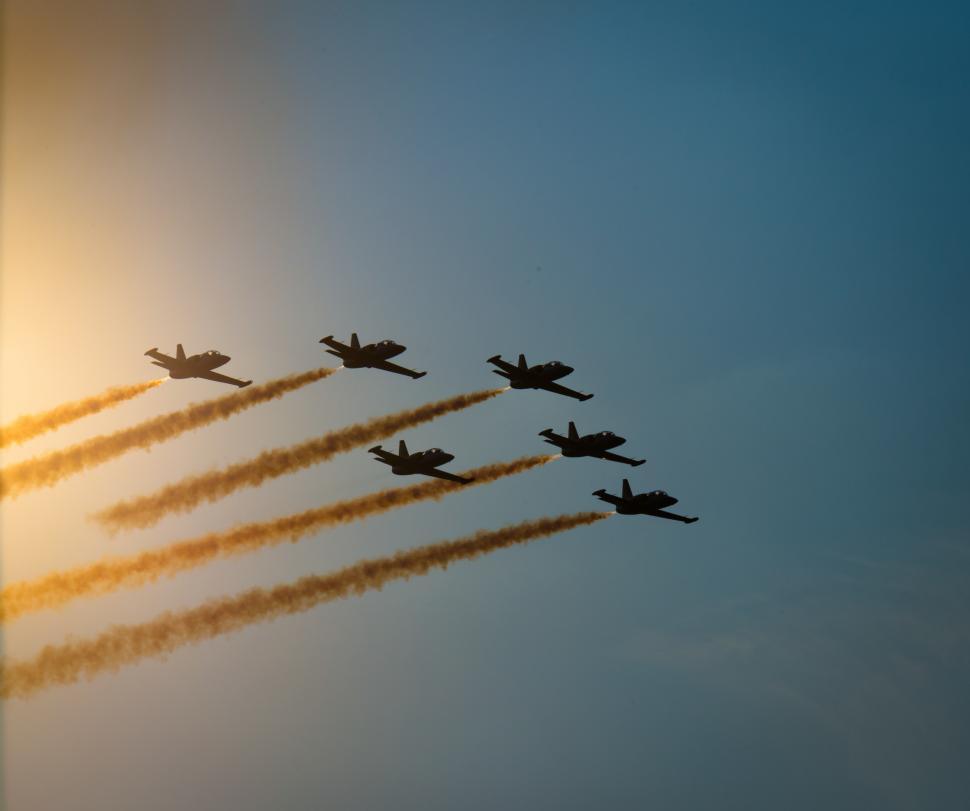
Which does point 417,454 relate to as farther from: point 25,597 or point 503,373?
point 25,597

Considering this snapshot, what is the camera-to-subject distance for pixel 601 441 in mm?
130750

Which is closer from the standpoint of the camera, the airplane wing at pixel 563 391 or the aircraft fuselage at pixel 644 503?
the airplane wing at pixel 563 391

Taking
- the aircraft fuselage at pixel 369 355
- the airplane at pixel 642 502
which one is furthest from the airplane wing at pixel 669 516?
the aircraft fuselage at pixel 369 355

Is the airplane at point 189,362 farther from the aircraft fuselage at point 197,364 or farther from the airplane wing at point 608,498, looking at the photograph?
the airplane wing at point 608,498

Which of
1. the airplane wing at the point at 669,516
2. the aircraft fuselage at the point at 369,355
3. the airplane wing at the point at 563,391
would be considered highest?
the aircraft fuselage at the point at 369,355

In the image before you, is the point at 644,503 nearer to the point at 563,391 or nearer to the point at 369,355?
the point at 563,391

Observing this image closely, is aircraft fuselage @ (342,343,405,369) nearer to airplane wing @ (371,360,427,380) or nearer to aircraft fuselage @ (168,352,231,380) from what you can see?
airplane wing @ (371,360,427,380)

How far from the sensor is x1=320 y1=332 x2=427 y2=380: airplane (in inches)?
4980

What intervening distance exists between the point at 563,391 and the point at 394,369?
14.3 meters

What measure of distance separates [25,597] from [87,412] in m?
17.2

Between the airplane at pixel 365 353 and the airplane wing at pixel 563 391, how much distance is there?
32.5ft

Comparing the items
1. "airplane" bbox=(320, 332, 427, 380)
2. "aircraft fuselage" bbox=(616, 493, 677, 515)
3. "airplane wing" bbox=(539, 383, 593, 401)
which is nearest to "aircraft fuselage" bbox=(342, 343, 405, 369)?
"airplane" bbox=(320, 332, 427, 380)

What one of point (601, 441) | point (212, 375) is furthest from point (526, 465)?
point (212, 375)

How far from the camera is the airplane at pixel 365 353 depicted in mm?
126500
